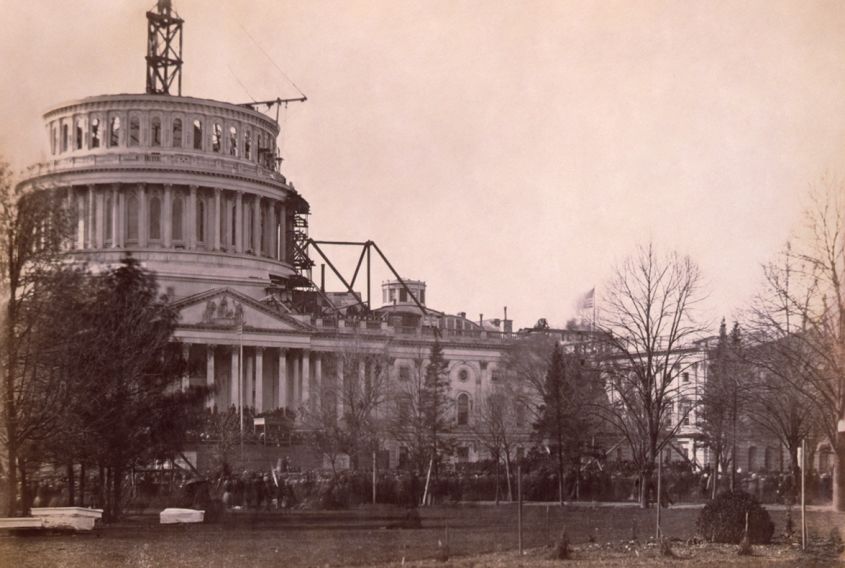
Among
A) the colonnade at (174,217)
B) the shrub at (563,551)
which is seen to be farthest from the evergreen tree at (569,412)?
the colonnade at (174,217)

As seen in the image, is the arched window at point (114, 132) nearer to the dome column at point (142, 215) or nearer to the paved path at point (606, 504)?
the dome column at point (142, 215)

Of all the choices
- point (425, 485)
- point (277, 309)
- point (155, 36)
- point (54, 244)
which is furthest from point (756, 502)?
point (277, 309)

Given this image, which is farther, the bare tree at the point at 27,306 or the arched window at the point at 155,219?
the arched window at the point at 155,219

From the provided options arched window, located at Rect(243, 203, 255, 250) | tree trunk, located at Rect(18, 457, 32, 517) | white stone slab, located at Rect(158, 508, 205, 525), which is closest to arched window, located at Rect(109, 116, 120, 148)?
arched window, located at Rect(243, 203, 255, 250)

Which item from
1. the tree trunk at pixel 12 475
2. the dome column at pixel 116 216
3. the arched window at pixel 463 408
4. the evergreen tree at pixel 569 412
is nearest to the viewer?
the tree trunk at pixel 12 475

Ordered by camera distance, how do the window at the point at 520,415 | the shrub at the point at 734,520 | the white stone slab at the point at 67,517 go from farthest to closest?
the window at the point at 520,415 → the white stone slab at the point at 67,517 → the shrub at the point at 734,520

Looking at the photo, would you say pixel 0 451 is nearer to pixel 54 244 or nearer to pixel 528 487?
pixel 54 244
